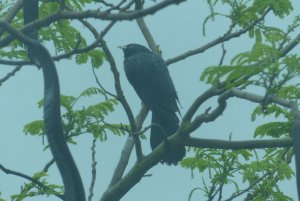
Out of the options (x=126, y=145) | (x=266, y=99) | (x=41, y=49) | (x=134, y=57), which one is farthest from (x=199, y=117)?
(x=134, y=57)

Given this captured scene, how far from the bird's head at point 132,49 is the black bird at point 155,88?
Result: 0.17 m

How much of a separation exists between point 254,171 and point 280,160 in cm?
27

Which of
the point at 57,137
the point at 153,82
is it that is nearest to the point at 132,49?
the point at 153,82

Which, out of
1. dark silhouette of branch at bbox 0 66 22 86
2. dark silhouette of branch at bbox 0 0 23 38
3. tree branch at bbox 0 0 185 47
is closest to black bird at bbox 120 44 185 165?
dark silhouette of branch at bbox 0 66 22 86

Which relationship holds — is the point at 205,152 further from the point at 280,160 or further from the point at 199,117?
the point at 199,117

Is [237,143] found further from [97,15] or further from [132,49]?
[132,49]

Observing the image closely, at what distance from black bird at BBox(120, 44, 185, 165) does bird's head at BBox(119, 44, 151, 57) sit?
171 mm

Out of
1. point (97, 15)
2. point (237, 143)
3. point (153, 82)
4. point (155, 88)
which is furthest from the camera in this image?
point (153, 82)

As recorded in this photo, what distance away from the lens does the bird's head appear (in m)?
10.7

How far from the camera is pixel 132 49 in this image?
10.9 metres

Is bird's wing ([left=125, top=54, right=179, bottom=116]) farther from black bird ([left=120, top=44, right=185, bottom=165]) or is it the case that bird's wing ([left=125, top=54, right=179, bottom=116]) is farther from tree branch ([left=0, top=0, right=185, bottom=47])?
tree branch ([left=0, top=0, right=185, bottom=47])

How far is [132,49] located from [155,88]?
Answer: 143 centimetres

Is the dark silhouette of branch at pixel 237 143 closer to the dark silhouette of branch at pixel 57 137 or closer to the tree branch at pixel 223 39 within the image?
the tree branch at pixel 223 39

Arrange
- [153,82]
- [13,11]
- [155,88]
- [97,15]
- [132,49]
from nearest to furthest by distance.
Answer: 1. [97,15]
2. [13,11]
3. [155,88]
4. [153,82]
5. [132,49]
